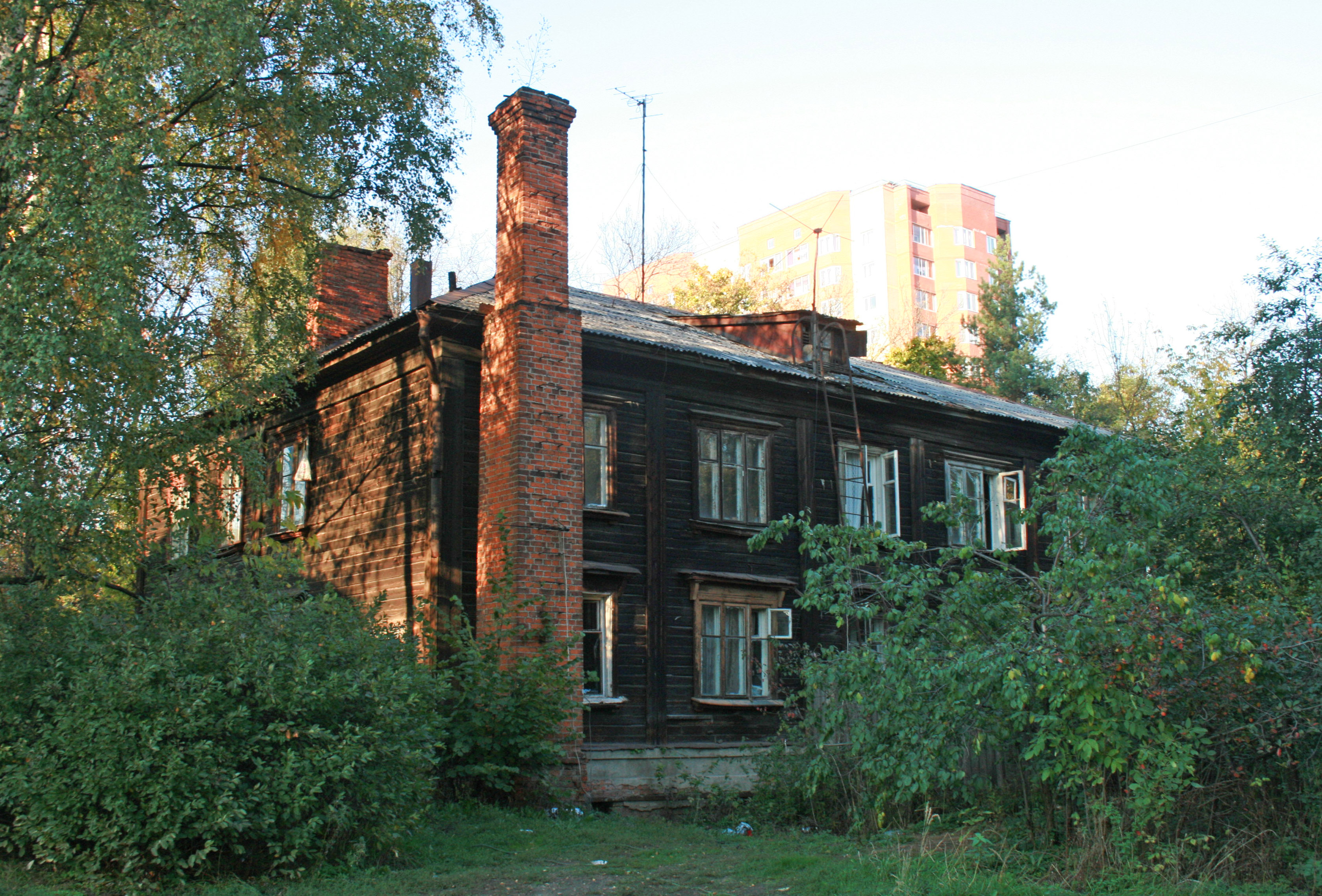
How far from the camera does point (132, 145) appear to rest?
12.5 m

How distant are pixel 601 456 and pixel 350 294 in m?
6.65

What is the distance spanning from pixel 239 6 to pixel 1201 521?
13208 mm

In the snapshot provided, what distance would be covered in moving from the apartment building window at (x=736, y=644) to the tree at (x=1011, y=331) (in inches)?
1168

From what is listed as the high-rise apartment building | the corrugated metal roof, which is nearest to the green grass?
the corrugated metal roof

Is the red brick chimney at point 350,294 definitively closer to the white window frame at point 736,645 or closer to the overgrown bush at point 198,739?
the white window frame at point 736,645

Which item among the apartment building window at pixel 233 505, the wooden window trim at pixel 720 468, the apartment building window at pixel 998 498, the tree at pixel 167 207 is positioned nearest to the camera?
the tree at pixel 167 207

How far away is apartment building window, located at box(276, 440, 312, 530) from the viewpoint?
17.8 meters

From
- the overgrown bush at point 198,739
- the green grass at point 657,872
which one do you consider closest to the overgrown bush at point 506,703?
the green grass at point 657,872

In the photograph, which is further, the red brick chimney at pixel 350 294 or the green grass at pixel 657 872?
the red brick chimney at pixel 350 294

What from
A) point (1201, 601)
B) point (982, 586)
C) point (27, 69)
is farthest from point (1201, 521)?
point (27, 69)

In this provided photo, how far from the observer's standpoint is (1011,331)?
47469mm

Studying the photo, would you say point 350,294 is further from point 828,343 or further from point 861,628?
point 861,628

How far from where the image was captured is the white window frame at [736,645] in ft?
52.6

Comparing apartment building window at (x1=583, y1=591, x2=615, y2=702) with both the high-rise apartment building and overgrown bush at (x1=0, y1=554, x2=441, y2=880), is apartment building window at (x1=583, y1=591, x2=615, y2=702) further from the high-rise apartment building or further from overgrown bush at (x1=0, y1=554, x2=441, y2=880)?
the high-rise apartment building
